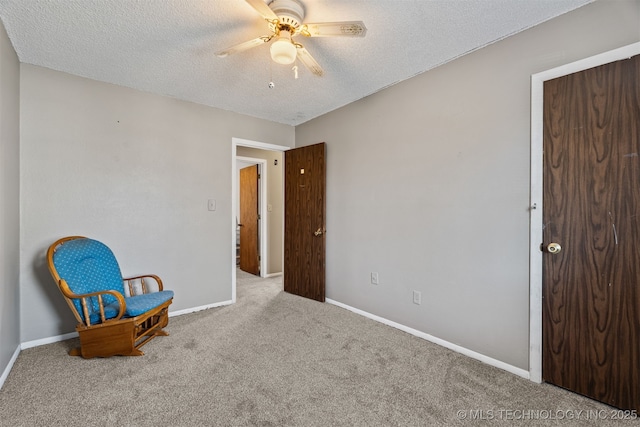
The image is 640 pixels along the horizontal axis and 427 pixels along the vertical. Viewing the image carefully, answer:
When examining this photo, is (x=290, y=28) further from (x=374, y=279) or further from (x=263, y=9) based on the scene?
(x=374, y=279)

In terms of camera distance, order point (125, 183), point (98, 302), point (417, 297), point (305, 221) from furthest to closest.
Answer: point (305, 221) < point (125, 183) < point (417, 297) < point (98, 302)

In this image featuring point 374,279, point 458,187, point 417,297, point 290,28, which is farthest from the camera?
point 374,279

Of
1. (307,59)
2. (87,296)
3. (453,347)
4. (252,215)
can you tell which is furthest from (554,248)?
(252,215)

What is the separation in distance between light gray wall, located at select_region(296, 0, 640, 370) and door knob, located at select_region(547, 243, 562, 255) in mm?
140

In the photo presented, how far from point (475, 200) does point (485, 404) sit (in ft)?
4.52

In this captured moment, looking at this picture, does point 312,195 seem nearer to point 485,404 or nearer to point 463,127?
point 463,127

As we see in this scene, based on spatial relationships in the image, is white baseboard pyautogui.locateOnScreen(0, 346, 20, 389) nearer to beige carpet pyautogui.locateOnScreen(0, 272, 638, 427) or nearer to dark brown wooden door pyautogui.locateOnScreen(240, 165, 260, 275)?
beige carpet pyautogui.locateOnScreen(0, 272, 638, 427)

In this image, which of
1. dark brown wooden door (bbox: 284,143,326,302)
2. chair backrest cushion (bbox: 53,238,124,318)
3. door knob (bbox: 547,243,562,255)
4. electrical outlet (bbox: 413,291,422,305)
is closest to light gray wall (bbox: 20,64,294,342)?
chair backrest cushion (bbox: 53,238,124,318)

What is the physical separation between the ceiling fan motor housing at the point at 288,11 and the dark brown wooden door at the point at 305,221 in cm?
188

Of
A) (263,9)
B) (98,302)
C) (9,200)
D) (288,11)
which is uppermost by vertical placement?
(288,11)

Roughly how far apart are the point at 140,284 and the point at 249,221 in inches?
101

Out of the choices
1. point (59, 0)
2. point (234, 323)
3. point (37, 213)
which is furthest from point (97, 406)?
point (59, 0)

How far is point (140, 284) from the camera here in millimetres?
3020

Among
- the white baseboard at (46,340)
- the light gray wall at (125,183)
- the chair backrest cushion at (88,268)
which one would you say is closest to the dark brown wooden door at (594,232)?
the light gray wall at (125,183)
